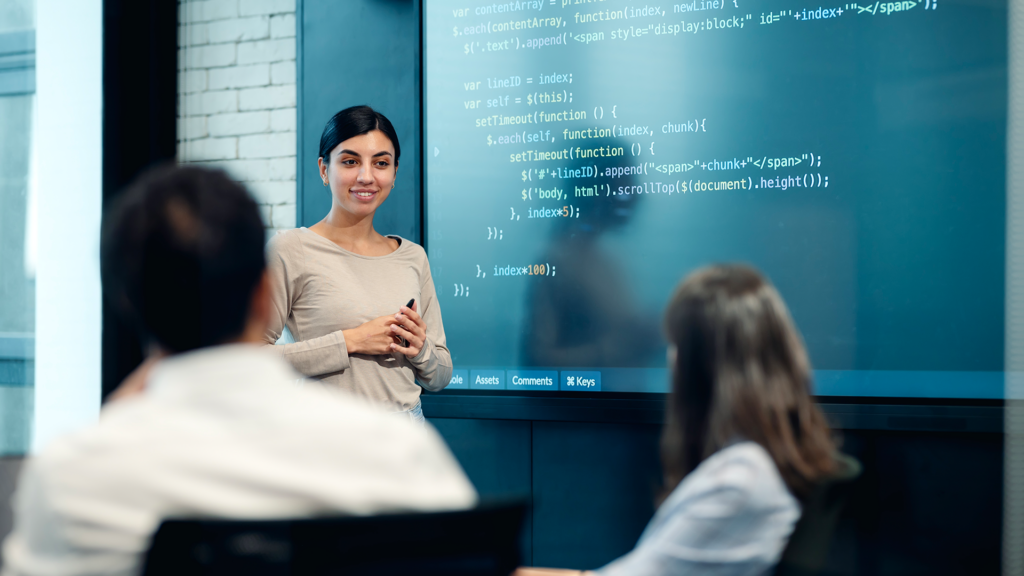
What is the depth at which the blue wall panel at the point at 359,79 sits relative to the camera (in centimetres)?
258

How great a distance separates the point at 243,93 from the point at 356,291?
1431 millimetres

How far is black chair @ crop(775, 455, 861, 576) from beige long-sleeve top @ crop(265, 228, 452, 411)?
112 cm

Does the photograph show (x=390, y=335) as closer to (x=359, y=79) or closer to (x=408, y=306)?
(x=408, y=306)

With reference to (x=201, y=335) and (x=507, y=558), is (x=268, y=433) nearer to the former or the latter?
(x=201, y=335)

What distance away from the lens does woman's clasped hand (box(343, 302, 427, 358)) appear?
178cm

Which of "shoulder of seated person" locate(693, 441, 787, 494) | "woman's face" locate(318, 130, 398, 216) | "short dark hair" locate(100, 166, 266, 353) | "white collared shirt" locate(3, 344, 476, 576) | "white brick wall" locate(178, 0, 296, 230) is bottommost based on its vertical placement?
"shoulder of seated person" locate(693, 441, 787, 494)

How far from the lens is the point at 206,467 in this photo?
623 millimetres

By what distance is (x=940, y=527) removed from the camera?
6.58ft

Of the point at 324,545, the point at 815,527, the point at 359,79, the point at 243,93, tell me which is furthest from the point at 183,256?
the point at 243,93

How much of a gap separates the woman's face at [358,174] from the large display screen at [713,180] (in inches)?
22.3

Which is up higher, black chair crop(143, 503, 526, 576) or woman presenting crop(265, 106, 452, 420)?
woman presenting crop(265, 106, 452, 420)

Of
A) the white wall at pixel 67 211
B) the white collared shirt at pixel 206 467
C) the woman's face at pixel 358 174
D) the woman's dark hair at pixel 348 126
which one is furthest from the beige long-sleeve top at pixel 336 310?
the white wall at pixel 67 211

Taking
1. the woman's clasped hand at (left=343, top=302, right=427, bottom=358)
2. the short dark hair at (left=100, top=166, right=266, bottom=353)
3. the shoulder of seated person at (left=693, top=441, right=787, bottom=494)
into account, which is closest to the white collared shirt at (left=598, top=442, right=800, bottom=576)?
the shoulder of seated person at (left=693, top=441, right=787, bottom=494)

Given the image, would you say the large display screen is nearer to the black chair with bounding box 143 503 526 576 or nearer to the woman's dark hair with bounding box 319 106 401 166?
the woman's dark hair with bounding box 319 106 401 166
